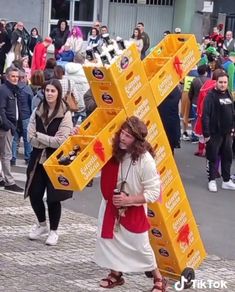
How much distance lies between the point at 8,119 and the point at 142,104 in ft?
14.5

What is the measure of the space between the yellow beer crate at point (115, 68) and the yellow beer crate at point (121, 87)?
1.2 inches

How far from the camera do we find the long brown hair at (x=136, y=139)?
698 centimetres

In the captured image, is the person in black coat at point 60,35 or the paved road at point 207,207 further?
the person in black coat at point 60,35

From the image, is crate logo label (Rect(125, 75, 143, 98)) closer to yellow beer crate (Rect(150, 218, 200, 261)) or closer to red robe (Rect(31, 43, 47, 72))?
yellow beer crate (Rect(150, 218, 200, 261))

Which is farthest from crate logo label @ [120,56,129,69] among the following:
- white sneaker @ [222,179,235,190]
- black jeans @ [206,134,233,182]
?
white sneaker @ [222,179,235,190]

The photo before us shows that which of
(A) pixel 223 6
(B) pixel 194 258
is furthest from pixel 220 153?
(A) pixel 223 6

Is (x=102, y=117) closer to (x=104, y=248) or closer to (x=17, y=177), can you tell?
(x=104, y=248)

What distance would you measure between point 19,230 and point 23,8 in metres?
19.8

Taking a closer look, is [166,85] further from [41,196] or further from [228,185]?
[228,185]

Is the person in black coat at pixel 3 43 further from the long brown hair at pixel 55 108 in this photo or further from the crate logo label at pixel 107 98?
the crate logo label at pixel 107 98

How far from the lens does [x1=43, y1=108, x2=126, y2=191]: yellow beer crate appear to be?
22.1ft

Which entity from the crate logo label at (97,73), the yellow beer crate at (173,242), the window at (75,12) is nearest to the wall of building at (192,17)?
the window at (75,12)

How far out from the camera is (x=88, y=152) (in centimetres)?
684

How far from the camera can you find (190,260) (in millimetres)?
7898
